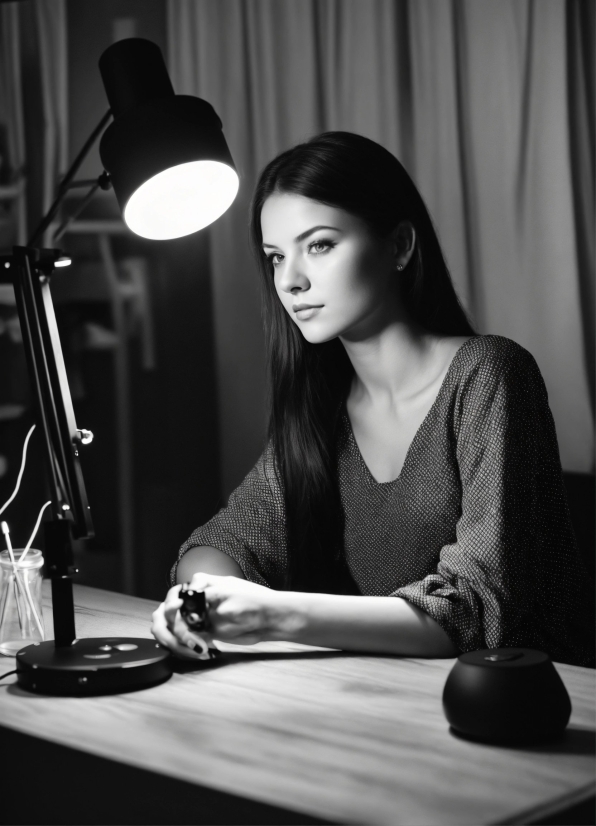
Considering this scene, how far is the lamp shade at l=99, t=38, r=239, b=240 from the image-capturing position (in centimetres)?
115

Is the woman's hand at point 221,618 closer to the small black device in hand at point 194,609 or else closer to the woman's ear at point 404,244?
the small black device in hand at point 194,609

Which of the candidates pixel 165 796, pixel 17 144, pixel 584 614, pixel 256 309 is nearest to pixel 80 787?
pixel 165 796

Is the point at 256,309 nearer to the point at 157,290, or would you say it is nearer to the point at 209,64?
the point at 157,290

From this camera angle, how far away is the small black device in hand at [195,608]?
1.11 metres

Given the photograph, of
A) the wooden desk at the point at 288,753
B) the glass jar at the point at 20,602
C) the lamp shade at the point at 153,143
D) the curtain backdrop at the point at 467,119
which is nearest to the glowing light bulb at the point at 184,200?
the lamp shade at the point at 153,143

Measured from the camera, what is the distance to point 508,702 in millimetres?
830

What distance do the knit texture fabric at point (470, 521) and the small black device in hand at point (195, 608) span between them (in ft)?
0.92

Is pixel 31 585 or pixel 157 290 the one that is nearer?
pixel 31 585

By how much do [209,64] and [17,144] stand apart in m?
0.66

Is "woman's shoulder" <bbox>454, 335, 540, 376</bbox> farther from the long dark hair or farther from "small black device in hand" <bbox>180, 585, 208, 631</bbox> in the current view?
"small black device in hand" <bbox>180, 585, 208, 631</bbox>

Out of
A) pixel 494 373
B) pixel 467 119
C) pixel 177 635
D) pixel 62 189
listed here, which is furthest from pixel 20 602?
pixel 467 119

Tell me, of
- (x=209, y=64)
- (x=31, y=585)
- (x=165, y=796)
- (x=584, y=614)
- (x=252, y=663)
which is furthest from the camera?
(x=209, y=64)

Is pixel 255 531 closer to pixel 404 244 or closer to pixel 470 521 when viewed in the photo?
pixel 470 521

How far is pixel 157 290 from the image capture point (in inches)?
106
